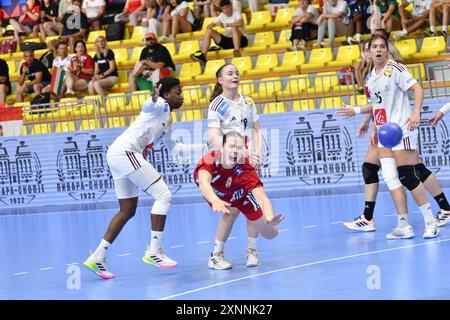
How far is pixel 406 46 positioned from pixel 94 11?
8.66m

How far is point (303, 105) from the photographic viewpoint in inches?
690

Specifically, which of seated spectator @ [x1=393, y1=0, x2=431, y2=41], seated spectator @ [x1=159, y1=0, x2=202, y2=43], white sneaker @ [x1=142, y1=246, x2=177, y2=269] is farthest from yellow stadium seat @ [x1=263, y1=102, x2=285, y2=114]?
white sneaker @ [x1=142, y1=246, x2=177, y2=269]

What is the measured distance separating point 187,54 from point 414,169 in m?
11.9

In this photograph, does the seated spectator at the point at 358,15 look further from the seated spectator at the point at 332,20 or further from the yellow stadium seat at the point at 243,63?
the yellow stadium seat at the point at 243,63

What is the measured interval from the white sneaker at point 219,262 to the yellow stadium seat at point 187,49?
40.9 feet

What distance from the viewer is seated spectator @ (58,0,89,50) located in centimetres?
2341

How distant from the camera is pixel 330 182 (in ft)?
55.0

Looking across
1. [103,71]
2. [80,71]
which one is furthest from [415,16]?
[80,71]

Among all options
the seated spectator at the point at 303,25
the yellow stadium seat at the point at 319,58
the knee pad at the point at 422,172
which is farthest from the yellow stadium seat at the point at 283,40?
the knee pad at the point at 422,172

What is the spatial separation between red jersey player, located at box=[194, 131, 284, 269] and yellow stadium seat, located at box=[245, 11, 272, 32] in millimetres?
12422

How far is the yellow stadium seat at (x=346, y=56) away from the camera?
18.9 meters

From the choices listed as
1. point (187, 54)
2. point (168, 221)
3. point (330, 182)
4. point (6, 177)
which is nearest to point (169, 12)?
point (187, 54)

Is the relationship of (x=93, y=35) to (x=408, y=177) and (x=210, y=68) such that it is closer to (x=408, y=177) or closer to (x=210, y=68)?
(x=210, y=68)

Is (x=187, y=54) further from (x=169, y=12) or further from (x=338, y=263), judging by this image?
(x=338, y=263)
